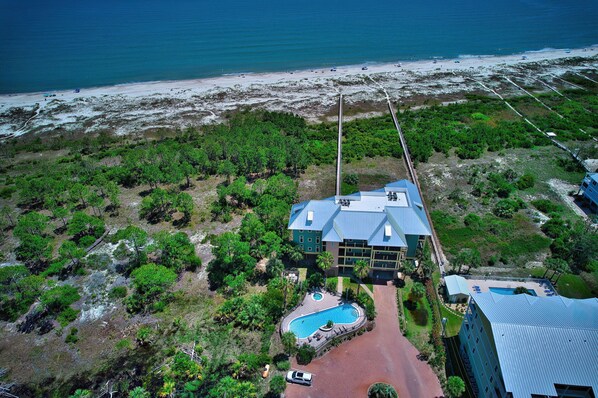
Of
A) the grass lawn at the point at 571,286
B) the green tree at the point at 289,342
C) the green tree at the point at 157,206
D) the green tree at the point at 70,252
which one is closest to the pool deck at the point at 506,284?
the grass lawn at the point at 571,286

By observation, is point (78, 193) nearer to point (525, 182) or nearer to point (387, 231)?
point (387, 231)

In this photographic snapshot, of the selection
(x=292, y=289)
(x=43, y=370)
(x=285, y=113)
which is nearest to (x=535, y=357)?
(x=292, y=289)

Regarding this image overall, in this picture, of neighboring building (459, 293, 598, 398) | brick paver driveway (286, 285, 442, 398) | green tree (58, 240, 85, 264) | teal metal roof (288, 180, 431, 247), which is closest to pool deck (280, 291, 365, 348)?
brick paver driveway (286, 285, 442, 398)

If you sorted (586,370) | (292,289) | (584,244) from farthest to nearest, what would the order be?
(584,244), (292,289), (586,370)

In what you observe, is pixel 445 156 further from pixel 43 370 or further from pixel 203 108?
pixel 43 370

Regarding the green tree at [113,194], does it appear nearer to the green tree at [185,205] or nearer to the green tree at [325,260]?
the green tree at [185,205]

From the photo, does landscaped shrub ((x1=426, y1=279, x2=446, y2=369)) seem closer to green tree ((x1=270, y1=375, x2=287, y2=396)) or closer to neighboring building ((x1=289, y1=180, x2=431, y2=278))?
neighboring building ((x1=289, y1=180, x2=431, y2=278))
